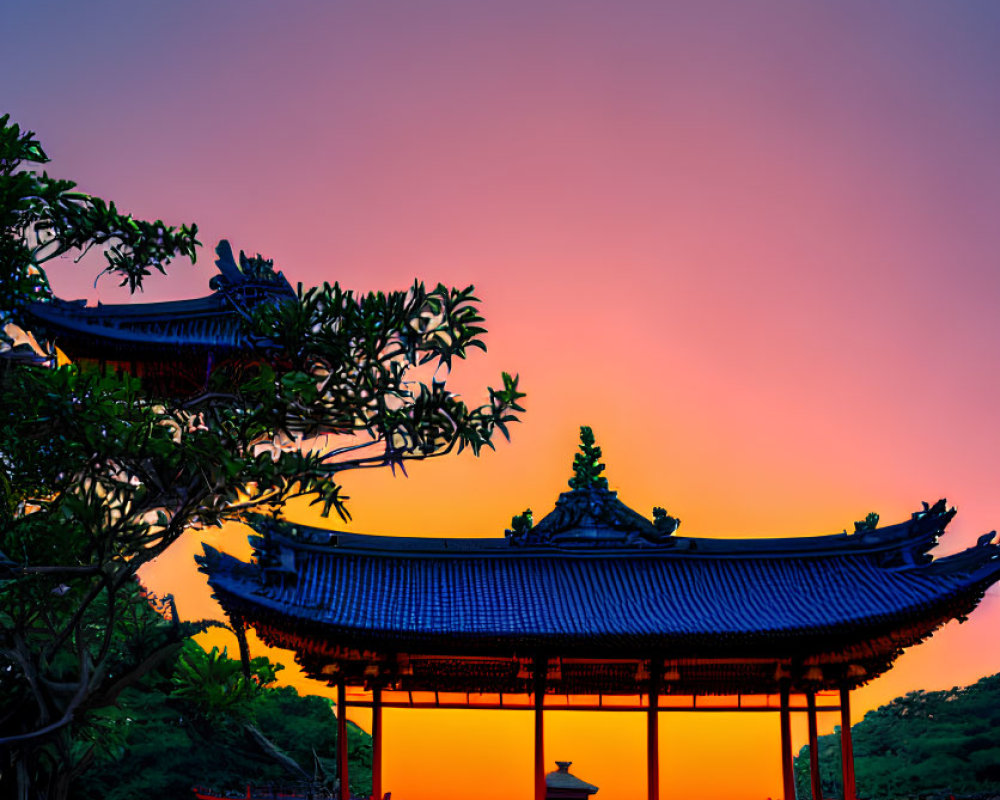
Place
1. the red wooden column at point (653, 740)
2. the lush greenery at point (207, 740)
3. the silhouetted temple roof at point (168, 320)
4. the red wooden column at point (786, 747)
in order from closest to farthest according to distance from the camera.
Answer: the red wooden column at point (653, 740)
the red wooden column at point (786, 747)
the silhouetted temple roof at point (168, 320)
the lush greenery at point (207, 740)

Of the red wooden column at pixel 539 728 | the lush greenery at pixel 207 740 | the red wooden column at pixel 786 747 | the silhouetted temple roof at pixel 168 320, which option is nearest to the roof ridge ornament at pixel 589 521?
the red wooden column at pixel 539 728

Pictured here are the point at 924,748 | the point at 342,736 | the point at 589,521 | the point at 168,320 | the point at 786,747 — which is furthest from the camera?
the point at 924,748

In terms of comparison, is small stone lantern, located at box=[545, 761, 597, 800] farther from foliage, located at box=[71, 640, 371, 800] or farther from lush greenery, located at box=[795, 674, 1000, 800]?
lush greenery, located at box=[795, 674, 1000, 800]

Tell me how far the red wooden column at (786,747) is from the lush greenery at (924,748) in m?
11.5

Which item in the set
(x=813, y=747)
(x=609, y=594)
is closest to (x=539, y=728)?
(x=609, y=594)

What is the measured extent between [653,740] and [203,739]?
579 inches

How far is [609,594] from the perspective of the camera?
1477 centimetres

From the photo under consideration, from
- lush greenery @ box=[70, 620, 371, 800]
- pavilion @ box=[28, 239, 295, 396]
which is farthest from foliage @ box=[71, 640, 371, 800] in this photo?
pavilion @ box=[28, 239, 295, 396]

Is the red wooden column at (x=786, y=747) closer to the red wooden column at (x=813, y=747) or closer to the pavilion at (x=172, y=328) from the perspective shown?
the red wooden column at (x=813, y=747)

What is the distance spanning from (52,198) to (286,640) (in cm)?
676

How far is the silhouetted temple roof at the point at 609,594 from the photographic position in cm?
1326

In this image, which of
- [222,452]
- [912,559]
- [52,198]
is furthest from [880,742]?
[52,198]

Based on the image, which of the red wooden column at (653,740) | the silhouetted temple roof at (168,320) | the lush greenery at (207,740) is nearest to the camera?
the red wooden column at (653,740)

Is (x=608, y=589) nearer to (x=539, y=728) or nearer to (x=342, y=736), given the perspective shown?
(x=539, y=728)
